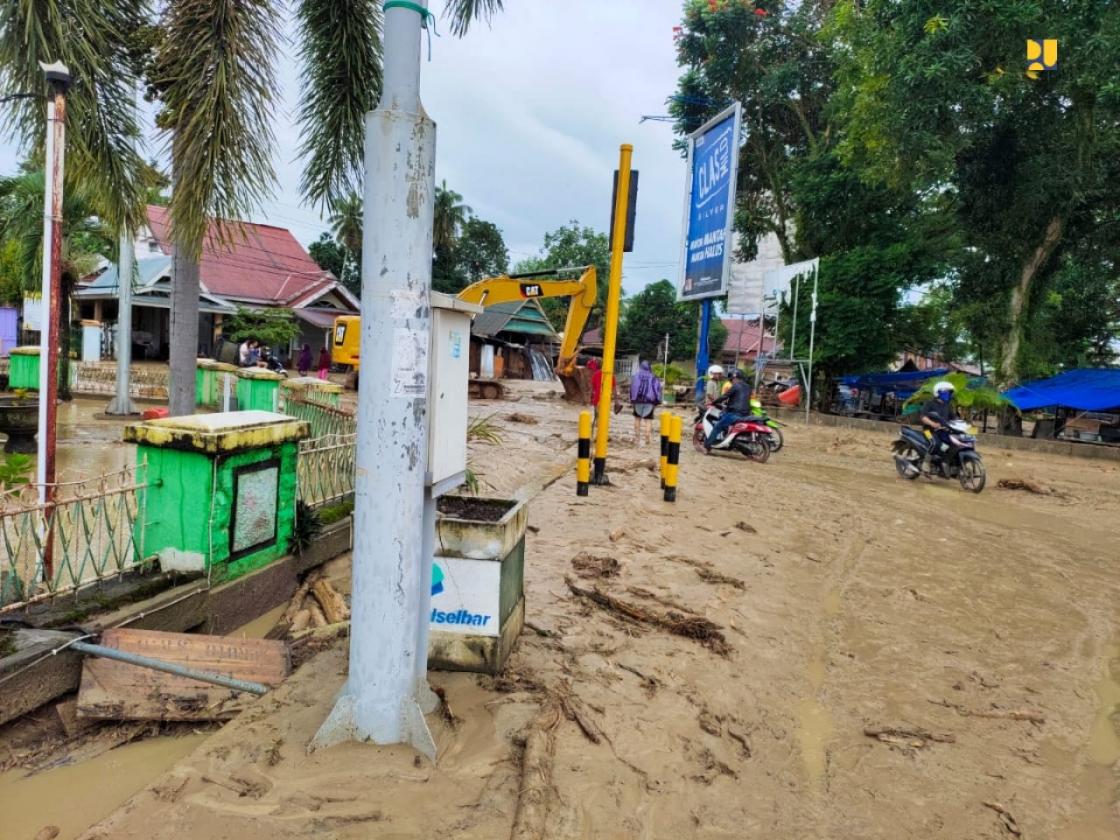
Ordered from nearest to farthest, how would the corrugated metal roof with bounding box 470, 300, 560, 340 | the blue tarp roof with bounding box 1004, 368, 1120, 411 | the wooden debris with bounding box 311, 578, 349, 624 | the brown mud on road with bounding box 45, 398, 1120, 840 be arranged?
1. the brown mud on road with bounding box 45, 398, 1120, 840
2. the wooden debris with bounding box 311, 578, 349, 624
3. the blue tarp roof with bounding box 1004, 368, 1120, 411
4. the corrugated metal roof with bounding box 470, 300, 560, 340

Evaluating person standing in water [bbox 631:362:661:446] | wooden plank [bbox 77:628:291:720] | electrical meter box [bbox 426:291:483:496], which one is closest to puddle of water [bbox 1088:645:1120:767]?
electrical meter box [bbox 426:291:483:496]

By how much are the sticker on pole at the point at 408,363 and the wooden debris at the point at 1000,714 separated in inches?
122

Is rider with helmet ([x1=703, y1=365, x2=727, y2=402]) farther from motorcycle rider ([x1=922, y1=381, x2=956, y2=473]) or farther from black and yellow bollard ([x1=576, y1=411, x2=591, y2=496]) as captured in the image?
black and yellow bollard ([x1=576, y1=411, x2=591, y2=496])

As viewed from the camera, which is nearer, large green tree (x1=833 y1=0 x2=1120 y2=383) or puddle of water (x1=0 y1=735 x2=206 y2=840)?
puddle of water (x1=0 y1=735 x2=206 y2=840)

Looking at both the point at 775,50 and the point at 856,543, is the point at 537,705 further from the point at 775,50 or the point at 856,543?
the point at 775,50

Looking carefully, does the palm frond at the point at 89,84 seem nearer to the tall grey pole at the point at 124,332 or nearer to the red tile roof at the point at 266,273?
the tall grey pole at the point at 124,332

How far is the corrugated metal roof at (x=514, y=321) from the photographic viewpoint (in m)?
34.4

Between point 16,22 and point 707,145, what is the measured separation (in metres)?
11.0

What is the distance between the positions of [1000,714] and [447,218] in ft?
130

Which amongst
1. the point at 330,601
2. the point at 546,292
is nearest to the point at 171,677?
the point at 330,601

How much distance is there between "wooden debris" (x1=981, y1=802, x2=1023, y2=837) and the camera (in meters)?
2.81

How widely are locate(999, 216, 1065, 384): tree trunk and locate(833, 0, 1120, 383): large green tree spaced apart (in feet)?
0.11

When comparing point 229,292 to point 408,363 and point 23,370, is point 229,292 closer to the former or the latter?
point 23,370

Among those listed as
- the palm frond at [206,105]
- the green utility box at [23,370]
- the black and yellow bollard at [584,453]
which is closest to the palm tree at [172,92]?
the palm frond at [206,105]
